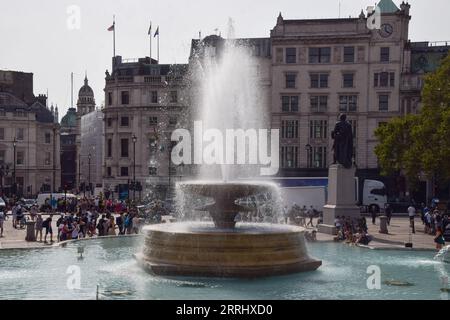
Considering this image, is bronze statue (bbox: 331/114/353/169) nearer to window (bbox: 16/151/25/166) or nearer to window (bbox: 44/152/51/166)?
window (bbox: 16/151/25/166)

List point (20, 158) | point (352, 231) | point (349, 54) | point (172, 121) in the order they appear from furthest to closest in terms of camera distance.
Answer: point (20, 158)
point (172, 121)
point (349, 54)
point (352, 231)

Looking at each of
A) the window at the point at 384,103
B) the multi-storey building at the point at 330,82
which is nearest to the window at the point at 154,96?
the multi-storey building at the point at 330,82

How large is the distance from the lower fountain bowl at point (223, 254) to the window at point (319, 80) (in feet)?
153

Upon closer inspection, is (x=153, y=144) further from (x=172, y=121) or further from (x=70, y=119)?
(x=70, y=119)

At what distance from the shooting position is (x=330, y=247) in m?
25.9

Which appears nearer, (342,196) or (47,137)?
(342,196)

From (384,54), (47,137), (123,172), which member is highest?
(384,54)

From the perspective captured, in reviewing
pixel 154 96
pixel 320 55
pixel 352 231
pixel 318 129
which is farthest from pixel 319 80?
pixel 352 231

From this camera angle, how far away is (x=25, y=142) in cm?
8338

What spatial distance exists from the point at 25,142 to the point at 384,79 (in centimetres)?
4720

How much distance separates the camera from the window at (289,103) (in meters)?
63.7

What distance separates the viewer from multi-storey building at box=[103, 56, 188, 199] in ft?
230
